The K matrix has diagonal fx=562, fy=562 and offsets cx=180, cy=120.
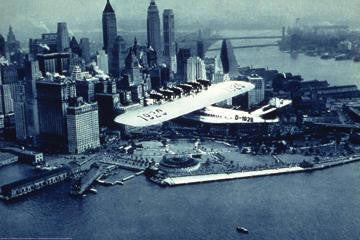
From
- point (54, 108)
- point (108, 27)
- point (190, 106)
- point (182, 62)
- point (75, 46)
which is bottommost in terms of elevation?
point (54, 108)

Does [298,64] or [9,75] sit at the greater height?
[9,75]

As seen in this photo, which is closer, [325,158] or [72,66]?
[325,158]

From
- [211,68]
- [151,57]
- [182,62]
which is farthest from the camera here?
[151,57]

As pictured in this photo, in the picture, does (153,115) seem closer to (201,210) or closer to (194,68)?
(201,210)

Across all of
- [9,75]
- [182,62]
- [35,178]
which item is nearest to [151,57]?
[182,62]

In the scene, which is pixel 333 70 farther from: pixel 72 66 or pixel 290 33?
pixel 72 66

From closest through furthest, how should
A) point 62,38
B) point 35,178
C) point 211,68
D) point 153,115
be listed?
point 35,178 < point 153,115 < point 211,68 < point 62,38

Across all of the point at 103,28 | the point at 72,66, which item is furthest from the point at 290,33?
the point at 72,66
